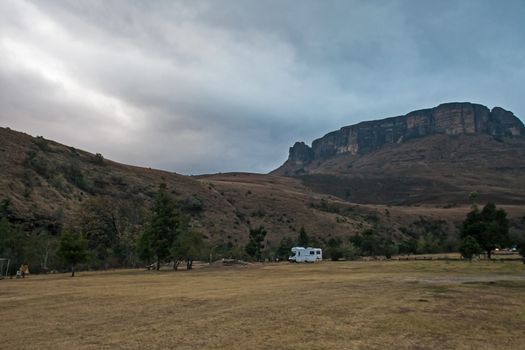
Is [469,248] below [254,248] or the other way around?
the other way around

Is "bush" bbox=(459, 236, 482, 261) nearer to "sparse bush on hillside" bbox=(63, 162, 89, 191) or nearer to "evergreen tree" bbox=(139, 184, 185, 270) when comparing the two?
"evergreen tree" bbox=(139, 184, 185, 270)

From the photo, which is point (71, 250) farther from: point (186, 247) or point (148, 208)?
point (148, 208)

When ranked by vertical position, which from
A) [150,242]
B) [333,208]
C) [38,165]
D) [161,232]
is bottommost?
[150,242]

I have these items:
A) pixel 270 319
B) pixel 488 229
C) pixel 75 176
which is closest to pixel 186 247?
pixel 75 176

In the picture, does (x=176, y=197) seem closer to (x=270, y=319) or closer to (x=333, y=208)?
(x=333, y=208)

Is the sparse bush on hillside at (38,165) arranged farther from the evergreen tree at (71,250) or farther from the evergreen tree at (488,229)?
the evergreen tree at (488,229)

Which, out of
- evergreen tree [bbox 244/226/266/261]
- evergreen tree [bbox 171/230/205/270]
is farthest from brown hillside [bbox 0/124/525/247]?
evergreen tree [bbox 171/230/205/270]

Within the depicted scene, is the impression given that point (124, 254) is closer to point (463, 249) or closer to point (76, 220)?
point (76, 220)

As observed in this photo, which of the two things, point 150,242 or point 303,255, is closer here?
point 150,242

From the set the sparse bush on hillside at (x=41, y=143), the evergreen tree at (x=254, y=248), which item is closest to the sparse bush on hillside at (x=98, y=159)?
the sparse bush on hillside at (x=41, y=143)

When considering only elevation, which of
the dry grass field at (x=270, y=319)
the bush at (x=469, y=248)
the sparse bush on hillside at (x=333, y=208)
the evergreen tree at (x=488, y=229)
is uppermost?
the sparse bush on hillside at (x=333, y=208)

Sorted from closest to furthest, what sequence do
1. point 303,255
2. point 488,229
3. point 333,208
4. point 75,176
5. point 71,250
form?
1. point 71,250
2. point 303,255
3. point 488,229
4. point 75,176
5. point 333,208

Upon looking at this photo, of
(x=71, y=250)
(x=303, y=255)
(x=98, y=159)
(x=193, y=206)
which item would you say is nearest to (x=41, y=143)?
(x=98, y=159)

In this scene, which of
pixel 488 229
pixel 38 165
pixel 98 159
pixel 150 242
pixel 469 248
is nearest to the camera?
pixel 150 242
